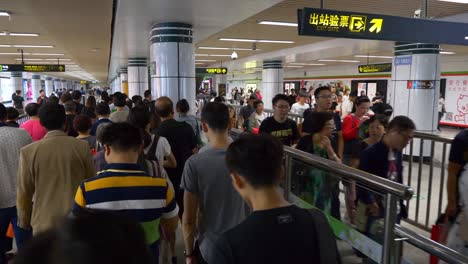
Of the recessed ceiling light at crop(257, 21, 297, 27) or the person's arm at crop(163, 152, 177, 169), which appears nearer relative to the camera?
the person's arm at crop(163, 152, 177, 169)

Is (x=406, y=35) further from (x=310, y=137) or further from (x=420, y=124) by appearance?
(x=420, y=124)

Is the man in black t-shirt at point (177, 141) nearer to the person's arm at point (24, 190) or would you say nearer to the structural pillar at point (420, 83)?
the person's arm at point (24, 190)

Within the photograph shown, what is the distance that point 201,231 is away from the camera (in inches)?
90.1

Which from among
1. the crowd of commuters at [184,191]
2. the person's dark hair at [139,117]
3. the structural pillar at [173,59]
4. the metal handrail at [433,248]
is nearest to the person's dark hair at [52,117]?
the crowd of commuters at [184,191]

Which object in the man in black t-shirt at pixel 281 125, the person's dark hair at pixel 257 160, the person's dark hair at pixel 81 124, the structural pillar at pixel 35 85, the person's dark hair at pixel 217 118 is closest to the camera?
the person's dark hair at pixel 257 160

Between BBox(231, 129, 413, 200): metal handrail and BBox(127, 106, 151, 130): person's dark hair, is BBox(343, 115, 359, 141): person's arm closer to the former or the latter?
BBox(231, 129, 413, 200): metal handrail

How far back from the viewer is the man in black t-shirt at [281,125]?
168 inches

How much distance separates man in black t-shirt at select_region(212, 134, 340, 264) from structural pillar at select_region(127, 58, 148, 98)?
47.1 feet

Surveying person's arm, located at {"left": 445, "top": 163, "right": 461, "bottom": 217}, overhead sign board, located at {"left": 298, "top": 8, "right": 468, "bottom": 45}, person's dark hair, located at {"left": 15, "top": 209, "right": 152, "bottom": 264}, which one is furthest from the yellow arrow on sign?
person's dark hair, located at {"left": 15, "top": 209, "right": 152, "bottom": 264}

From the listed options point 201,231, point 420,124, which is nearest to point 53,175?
point 201,231

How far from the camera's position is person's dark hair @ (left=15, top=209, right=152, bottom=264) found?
24.5 inches

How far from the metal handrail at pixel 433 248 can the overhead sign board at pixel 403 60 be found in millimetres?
8539

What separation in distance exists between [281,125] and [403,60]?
22.4 ft

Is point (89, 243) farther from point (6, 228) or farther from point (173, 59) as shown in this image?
point (173, 59)
